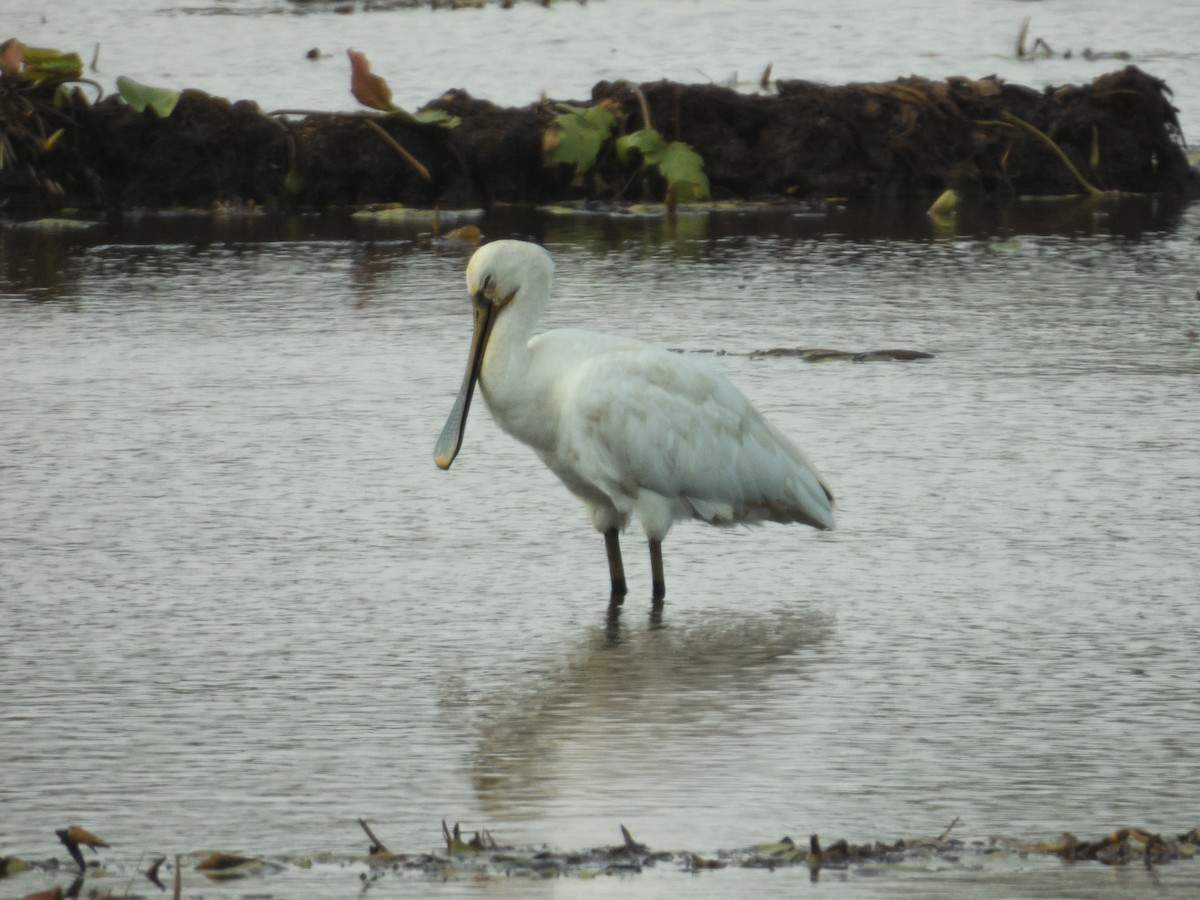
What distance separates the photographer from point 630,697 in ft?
18.2

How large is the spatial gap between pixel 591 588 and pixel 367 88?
30.9ft

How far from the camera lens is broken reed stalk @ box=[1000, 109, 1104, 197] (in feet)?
51.8

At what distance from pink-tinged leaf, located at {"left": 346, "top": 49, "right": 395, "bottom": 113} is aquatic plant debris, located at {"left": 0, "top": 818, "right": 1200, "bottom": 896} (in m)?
11.5

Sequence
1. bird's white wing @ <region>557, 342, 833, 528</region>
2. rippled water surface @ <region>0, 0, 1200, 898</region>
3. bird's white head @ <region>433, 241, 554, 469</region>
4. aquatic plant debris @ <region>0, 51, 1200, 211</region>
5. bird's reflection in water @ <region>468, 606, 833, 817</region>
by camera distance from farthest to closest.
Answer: aquatic plant debris @ <region>0, 51, 1200, 211</region> → bird's white head @ <region>433, 241, 554, 469</region> → bird's white wing @ <region>557, 342, 833, 528</region> → bird's reflection in water @ <region>468, 606, 833, 817</region> → rippled water surface @ <region>0, 0, 1200, 898</region>

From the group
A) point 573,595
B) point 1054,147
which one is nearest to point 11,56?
point 1054,147

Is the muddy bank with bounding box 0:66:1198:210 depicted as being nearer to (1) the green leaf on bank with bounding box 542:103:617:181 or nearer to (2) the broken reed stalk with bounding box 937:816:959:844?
(1) the green leaf on bank with bounding box 542:103:617:181

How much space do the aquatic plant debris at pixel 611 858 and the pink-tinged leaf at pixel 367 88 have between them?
11.5 metres

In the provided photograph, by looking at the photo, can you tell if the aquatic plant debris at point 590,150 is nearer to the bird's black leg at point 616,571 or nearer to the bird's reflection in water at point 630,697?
the bird's black leg at point 616,571

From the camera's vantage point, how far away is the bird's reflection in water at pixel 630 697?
16.1 ft

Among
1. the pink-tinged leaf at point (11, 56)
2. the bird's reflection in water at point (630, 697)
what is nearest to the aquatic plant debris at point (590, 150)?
the pink-tinged leaf at point (11, 56)

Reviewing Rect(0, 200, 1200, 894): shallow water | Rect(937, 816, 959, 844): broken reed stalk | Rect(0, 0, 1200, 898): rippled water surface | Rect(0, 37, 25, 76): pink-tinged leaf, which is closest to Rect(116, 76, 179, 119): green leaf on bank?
Rect(0, 37, 25, 76): pink-tinged leaf

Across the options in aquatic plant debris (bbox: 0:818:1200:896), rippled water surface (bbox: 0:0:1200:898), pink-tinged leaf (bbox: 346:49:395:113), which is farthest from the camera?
pink-tinged leaf (bbox: 346:49:395:113)

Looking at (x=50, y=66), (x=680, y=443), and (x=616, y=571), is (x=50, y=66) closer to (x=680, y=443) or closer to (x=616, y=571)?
(x=680, y=443)

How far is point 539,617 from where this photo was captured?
20.7ft
